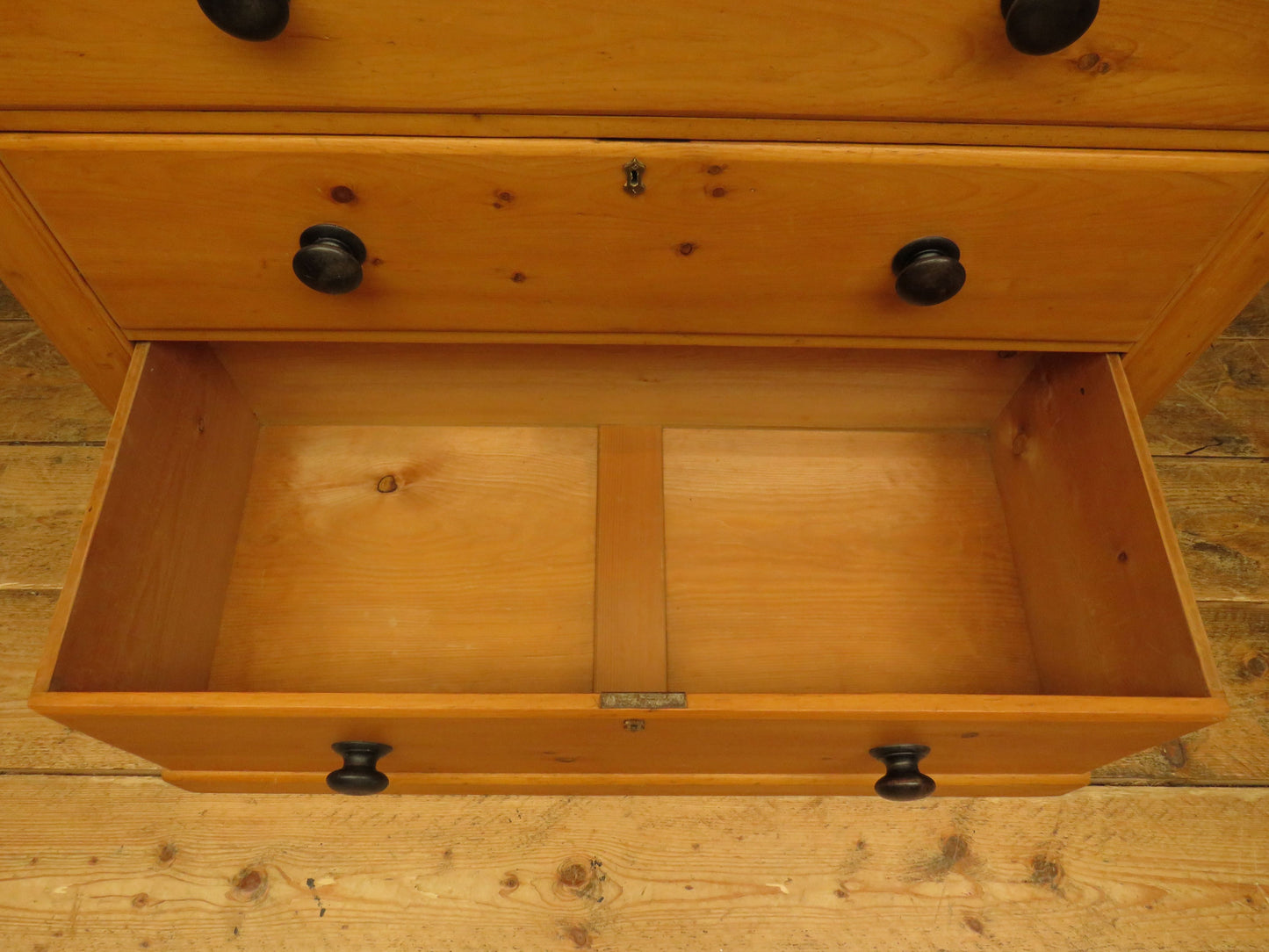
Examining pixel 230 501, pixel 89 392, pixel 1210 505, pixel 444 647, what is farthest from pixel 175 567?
pixel 1210 505

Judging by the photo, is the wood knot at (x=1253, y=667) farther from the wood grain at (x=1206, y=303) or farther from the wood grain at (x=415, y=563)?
the wood grain at (x=415, y=563)

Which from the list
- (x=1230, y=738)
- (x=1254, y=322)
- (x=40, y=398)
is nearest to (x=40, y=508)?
(x=40, y=398)

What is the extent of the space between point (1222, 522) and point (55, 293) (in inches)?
49.5

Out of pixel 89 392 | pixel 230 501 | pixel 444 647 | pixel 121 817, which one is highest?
pixel 89 392

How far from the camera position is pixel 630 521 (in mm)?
803

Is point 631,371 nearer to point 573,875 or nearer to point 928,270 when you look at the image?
point 928,270

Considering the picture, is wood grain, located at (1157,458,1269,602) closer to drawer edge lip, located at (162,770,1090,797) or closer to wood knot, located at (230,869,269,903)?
drawer edge lip, located at (162,770,1090,797)

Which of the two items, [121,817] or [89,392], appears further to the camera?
[89,392]

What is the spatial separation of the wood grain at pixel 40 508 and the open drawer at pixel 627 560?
276mm

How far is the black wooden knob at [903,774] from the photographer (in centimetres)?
59

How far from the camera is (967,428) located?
882mm

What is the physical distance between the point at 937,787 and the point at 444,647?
513 mm

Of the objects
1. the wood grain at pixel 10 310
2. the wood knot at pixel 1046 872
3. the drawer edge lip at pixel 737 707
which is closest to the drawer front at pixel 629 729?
the drawer edge lip at pixel 737 707

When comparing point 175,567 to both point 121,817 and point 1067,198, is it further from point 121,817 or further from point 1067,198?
point 1067,198
